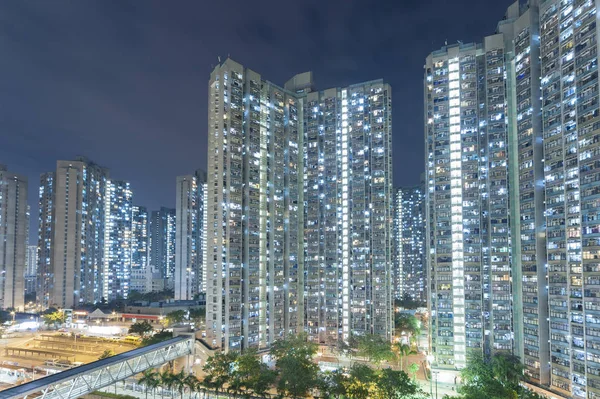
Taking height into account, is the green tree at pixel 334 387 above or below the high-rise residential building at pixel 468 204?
below

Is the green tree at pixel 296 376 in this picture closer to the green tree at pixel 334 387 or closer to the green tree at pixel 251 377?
the green tree at pixel 334 387

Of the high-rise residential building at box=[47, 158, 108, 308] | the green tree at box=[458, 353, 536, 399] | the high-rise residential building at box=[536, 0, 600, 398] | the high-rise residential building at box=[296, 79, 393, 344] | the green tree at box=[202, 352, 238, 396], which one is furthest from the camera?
the high-rise residential building at box=[47, 158, 108, 308]

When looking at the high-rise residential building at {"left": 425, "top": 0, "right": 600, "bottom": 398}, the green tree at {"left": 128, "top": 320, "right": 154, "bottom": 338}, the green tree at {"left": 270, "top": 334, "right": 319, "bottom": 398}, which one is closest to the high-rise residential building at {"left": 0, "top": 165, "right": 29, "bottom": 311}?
the green tree at {"left": 128, "top": 320, "right": 154, "bottom": 338}

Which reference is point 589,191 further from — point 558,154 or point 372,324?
point 372,324

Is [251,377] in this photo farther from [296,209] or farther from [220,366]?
[296,209]

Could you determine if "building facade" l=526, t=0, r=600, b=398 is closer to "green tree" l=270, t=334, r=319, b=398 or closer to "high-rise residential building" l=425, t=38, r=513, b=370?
"high-rise residential building" l=425, t=38, r=513, b=370

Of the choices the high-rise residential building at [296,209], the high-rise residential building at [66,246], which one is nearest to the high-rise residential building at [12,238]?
the high-rise residential building at [66,246]

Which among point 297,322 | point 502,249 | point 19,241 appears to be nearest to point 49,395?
point 297,322
